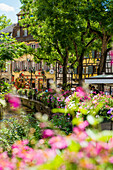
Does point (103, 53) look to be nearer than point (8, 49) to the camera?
A: No

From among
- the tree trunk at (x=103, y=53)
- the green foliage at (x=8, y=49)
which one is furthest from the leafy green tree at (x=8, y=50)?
the tree trunk at (x=103, y=53)

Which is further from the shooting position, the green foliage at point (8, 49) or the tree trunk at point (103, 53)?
the tree trunk at point (103, 53)

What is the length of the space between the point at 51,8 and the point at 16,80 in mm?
23193

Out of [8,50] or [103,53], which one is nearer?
[8,50]

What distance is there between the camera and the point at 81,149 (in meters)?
1.02

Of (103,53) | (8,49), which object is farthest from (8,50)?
(103,53)

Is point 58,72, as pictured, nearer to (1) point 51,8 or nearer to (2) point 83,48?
(2) point 83,48

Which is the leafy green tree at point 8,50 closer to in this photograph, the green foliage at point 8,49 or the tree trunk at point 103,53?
the green foliage at point 8,49

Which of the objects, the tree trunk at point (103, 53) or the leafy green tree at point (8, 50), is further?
the tree trunk at point (103, 53)

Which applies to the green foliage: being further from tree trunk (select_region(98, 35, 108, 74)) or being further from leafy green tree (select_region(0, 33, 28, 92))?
tree trunk (select_region(98, 35, 108, 74))

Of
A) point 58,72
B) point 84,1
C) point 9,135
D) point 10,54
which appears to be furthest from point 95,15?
point 58,72

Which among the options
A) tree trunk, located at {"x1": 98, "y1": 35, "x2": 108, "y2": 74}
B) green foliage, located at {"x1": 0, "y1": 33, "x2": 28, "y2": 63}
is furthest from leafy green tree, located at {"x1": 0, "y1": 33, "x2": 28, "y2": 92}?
tree trunk, located at {"x1": 98, "y1": 35, "x2": 108, "y2": 74}

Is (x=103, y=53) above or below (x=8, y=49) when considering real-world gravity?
above

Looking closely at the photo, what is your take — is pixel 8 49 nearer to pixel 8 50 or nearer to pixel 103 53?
pixel 8 50
